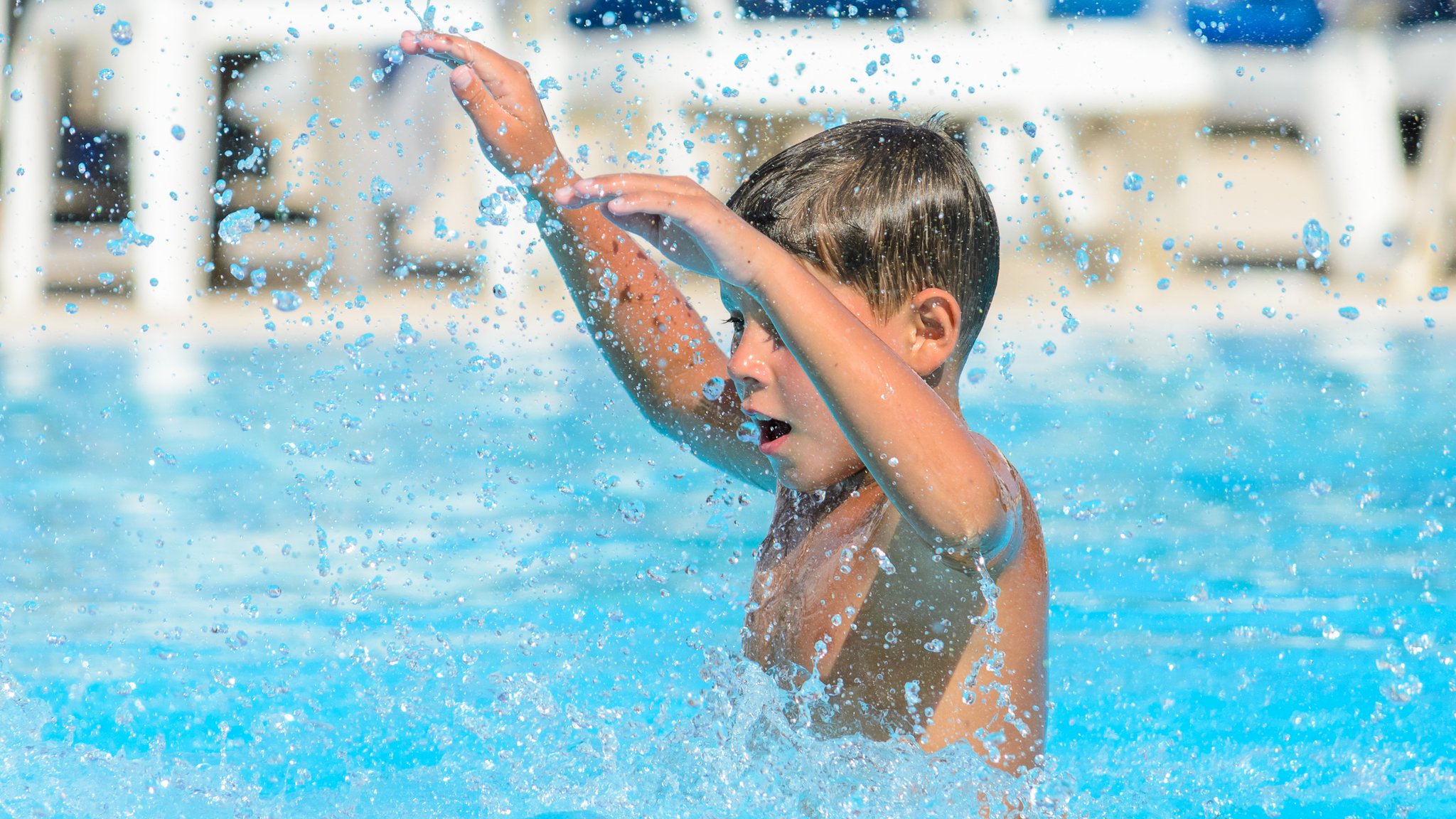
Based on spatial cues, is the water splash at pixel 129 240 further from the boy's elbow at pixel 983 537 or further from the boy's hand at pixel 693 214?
the boy's elbow at pixel 983 537

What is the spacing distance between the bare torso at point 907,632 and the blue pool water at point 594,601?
54 millimetres

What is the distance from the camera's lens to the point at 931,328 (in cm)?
197

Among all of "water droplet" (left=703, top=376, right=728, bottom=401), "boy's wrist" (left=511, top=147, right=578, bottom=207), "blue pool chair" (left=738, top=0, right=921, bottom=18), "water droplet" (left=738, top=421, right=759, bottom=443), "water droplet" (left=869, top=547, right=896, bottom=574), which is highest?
"blue pool chair" (left=738, top=0, right=921, bottom=18)

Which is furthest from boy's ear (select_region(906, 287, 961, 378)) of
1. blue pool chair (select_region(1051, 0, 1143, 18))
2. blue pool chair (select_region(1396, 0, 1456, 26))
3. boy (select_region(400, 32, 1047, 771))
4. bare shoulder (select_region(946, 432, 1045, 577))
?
blue pool chair (select_region(1396, 0, 1456, 26))

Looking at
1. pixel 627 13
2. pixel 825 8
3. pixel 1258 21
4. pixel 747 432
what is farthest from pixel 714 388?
pixel 1258 21

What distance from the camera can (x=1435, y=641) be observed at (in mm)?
3621

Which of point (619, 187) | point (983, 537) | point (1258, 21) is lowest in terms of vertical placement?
point (983, 537)

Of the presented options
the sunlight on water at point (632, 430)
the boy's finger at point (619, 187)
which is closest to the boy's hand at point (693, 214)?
the boy's finger at point (619, 187)

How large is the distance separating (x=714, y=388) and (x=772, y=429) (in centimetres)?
42

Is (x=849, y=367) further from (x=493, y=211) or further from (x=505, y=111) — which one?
(x=505, y=111)

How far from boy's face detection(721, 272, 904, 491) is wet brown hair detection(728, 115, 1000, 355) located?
4 cm

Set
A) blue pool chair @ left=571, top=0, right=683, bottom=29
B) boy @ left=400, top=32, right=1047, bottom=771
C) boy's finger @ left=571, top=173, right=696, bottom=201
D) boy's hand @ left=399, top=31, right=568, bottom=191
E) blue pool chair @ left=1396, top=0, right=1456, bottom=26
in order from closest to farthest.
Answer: boy's finger @ left=571, top=173, right=696, bottom=201, boy @ left=400, top=32, right=1047, bottom=771, boy's hand @ left=399, top=31, right=568, bottom=191, blue pool chair @ left=1396, top=0, right=1456, bottom=26, blue pool chair @ left=571, top=0, right=683, bottom=29

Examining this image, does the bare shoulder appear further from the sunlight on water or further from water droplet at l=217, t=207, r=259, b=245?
water droplet at l=217, t=207, r=259, b=245

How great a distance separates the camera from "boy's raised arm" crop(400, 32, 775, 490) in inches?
90.1
